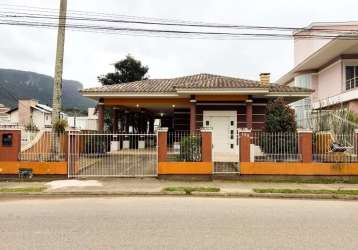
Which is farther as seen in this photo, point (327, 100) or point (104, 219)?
point (327, 100)

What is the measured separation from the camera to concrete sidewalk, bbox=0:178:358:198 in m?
9.91

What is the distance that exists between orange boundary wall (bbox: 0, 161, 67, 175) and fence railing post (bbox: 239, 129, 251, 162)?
258 inches

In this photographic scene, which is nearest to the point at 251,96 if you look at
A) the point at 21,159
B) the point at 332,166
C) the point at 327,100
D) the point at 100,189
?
the point at 332,166

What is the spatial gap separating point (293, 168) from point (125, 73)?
106 feet

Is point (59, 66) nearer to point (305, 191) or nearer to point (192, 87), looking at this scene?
point (192, 87)

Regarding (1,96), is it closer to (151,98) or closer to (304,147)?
(151,98)

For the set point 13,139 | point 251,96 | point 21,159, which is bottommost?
point 21,159

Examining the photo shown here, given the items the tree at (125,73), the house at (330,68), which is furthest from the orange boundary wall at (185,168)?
the tree at (125,73)

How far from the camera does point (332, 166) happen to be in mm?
11969

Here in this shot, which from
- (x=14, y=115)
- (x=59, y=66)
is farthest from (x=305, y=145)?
(x=14, y=115)

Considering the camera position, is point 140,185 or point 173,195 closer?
point 173,195

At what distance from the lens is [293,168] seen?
1197 cm

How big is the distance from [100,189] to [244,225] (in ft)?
18.1

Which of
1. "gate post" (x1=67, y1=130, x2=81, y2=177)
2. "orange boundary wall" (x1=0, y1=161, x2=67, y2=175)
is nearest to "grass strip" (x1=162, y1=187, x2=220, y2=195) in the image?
"gate post" (x1=67, y1=130, x2=81, y2=177)
